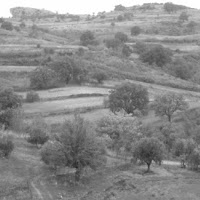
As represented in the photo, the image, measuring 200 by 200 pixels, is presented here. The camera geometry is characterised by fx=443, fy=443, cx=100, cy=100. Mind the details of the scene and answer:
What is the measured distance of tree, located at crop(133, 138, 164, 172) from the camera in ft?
146

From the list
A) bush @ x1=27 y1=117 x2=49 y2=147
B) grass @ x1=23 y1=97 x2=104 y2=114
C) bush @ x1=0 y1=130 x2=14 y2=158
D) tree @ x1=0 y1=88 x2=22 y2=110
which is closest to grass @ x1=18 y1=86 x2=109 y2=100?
grass @ x1=23 y1=97 x2=104 y2=114

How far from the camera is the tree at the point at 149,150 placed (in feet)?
146

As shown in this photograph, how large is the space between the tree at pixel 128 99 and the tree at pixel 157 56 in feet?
137

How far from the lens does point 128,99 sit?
66188 millimetres

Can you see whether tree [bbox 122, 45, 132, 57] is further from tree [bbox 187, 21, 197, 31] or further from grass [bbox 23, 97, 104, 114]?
tree [bbox 187, 21, 197, 31]

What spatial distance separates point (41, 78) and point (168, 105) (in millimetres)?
24752

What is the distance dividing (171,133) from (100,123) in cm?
958

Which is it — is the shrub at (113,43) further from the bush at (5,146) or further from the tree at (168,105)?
the bush at (5,146)

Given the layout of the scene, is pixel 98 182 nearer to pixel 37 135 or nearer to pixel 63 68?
pixel 37 135

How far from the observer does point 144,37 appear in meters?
140

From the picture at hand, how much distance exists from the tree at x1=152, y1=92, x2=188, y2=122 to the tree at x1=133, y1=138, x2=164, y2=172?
20134 mm

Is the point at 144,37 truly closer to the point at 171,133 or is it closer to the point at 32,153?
the point at 171,133

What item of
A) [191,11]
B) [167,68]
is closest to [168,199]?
[167,68]

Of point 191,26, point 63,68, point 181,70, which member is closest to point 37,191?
point 63,68
